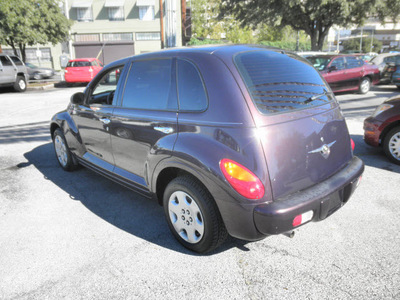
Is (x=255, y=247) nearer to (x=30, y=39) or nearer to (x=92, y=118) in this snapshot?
(x=92, y=118)

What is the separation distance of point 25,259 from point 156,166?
140cm

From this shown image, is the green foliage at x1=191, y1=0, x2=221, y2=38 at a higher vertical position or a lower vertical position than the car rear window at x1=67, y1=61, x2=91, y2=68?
higher

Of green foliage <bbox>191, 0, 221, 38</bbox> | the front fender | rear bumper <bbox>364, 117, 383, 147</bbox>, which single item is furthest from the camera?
green foliage <bbox>191, 0, 221, 38</bbox>

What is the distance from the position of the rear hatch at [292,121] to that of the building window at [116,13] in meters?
39.0

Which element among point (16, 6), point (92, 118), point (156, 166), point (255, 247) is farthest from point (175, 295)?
point (16, 6)

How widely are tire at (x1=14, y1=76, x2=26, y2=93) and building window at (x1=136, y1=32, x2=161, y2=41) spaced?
23.3 metres

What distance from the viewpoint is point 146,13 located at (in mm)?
37562

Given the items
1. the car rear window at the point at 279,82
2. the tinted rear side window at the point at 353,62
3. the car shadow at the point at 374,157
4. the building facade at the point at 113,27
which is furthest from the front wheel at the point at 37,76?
the car rear window at the point at 279,82

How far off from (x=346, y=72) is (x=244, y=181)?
450 inches

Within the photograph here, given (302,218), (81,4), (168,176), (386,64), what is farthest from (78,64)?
(81,4)

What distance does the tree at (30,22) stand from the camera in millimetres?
18672

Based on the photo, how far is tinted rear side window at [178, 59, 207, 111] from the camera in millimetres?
2658

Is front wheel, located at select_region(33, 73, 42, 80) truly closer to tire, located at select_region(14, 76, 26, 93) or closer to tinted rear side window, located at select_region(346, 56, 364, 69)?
tire, located at select_region(14, 76, 26, 93)

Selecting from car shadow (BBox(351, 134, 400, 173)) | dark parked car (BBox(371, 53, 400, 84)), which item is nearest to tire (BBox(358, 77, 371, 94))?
dark parked car (BBox(371, 53, 400, 84))
